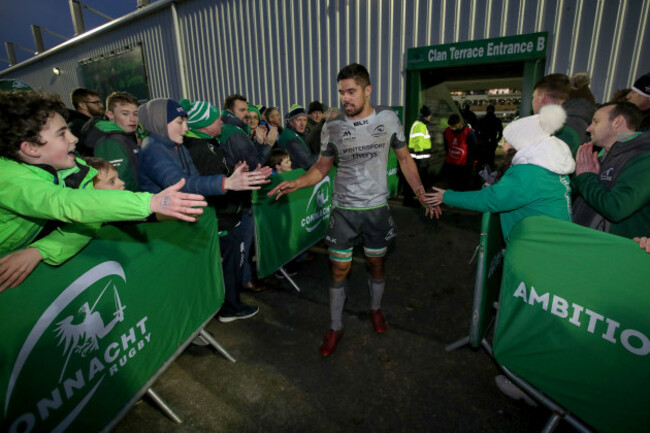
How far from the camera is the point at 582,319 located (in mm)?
1791

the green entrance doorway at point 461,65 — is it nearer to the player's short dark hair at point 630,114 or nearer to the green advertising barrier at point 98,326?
the player's short dark hair at point 630,114

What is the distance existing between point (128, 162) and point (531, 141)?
3.61m

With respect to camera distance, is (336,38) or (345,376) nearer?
(345,376)

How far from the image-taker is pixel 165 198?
154 centimetres

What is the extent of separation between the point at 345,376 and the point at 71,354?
1.93 meters

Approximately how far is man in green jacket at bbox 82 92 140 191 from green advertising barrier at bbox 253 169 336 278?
1.28m

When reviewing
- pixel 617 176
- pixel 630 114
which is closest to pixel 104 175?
pixel 617 176

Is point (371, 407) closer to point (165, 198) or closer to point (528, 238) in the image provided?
point (528, 238)

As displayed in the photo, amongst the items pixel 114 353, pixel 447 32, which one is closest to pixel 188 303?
pixel 114 353


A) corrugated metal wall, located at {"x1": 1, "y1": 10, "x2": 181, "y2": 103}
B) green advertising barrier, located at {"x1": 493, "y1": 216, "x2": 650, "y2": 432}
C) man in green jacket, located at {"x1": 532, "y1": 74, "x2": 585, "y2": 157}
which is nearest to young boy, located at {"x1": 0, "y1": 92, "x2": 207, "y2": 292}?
green advertising barrier, located at {"x1": 493, "y1": 216, "x2": 650, "y2": 432}

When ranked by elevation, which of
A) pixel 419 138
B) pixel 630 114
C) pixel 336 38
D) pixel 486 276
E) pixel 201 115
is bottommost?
pixel 486 276

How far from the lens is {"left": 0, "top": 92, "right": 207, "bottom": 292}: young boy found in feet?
4.94

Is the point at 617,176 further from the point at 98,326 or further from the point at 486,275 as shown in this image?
the point at 98,326

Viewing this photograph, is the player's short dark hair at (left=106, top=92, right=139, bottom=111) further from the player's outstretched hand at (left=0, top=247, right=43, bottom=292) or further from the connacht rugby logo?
the player's outstretched hand at (left=0, top=247, right=43, bottom=292)
